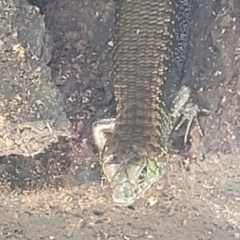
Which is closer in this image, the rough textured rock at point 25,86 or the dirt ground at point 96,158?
the rough textured rock at point 25,86

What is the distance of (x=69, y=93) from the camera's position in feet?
7.60

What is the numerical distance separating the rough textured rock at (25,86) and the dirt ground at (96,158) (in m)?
0.11

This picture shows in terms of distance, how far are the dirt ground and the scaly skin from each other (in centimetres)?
6

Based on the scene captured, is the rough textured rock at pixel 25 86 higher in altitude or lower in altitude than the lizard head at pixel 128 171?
higher

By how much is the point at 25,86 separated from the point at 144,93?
29 centimetres

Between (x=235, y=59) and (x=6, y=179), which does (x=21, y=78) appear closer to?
(x=6, y=179)

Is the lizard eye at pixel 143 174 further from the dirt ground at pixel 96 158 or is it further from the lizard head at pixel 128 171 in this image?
the dirt ground at pixel 96 158

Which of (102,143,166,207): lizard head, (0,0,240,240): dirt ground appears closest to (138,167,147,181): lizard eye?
(102,143,166,207): lizard head

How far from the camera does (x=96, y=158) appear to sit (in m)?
2.33

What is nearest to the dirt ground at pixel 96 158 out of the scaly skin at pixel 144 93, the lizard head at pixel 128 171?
the scaly skin at pixel 144 93

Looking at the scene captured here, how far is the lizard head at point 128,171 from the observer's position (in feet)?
6.82

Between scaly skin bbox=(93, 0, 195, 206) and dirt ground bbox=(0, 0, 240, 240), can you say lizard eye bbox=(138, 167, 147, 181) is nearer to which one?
scaly skin bbox=(93, 0, 195, 206)

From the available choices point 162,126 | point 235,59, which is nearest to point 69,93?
point 162,126

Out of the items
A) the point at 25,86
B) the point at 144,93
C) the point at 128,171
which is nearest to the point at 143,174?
the point at 128,171
